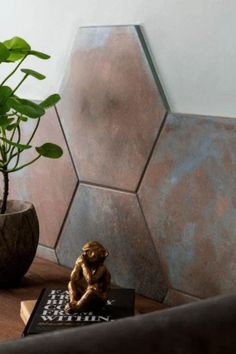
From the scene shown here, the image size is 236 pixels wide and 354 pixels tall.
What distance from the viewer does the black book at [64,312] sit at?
111 cm

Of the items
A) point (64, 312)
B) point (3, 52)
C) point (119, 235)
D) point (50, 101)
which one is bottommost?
point (119, 235)

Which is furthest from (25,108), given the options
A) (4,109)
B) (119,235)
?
(119,235)

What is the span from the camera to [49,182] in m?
1.58

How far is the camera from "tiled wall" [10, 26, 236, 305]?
1234 mm

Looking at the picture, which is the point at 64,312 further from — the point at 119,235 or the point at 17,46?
the point at 17,46

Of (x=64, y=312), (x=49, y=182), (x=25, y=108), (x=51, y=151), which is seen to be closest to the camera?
(x=64, y=312)

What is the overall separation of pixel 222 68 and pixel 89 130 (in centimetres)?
34

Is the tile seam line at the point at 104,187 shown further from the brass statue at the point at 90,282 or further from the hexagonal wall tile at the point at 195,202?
the brass statue at the point at 90,282

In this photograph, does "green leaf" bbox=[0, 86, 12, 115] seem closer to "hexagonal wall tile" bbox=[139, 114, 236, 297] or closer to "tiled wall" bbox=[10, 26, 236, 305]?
"tiled wall" bbox=[10, 26, 236, 305]

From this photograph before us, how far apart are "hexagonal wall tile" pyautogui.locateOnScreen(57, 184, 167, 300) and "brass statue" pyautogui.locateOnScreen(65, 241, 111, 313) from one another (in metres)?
0.18

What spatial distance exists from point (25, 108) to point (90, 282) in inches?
13.1

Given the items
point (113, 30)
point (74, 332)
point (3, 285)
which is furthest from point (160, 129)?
point (74, 332)

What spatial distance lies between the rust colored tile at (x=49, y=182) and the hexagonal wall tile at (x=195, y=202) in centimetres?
24

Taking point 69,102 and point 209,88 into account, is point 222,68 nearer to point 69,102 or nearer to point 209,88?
point 209,88
